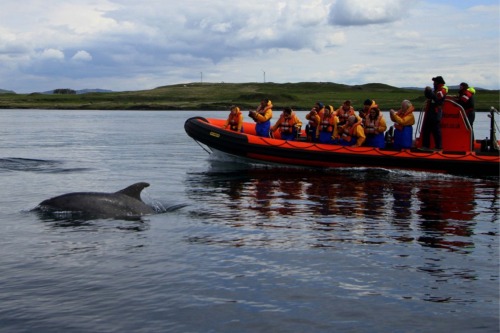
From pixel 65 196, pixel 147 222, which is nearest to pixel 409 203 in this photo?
pixel 147 222

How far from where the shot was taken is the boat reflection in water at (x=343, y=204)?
12758 mm

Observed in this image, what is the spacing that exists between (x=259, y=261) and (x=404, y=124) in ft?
40.8

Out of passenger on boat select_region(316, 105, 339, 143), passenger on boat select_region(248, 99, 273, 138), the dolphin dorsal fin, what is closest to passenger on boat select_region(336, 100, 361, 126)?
passenger on boat select_region(316, 105, 339, 143)

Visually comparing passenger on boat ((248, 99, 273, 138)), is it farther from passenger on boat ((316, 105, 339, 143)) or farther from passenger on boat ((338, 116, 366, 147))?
passenger on boat ((338, 116, 366, 147))

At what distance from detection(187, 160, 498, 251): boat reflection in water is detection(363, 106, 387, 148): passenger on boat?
96 centimetres

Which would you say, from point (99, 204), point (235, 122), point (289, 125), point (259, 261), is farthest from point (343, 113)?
point (259, 261)

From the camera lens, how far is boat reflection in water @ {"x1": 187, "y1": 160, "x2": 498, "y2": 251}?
502 inches

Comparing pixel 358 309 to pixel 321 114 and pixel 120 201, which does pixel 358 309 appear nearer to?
pixel 120 201

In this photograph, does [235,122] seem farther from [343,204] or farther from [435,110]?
[343,204]

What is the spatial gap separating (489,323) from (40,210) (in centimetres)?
939

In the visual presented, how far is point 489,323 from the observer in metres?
8.15

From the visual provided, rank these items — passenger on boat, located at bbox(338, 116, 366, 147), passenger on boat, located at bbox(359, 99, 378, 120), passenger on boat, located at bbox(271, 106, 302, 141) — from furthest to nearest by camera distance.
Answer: passenger on boat, located at bbox(271, 106, 302, 141) → passenger on boat, located at bbox(338, 116, 366, 147) → passenger on boat, located at bbox(359, 99, 378, 120)

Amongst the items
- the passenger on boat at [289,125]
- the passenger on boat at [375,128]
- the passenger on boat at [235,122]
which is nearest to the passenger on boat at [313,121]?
the passenger on boat at [289,125]

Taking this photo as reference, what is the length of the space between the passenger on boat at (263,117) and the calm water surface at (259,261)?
4.57 m
